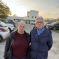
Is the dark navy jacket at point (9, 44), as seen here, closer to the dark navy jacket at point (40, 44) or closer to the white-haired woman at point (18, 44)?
the white-haired woman at point (18, 44)

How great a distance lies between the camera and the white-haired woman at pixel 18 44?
69.2 inches

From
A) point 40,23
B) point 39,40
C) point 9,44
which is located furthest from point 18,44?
point 40,23

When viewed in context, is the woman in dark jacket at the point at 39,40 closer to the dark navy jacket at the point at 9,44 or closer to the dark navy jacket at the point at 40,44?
the dark navy jacket at the point at 40,44

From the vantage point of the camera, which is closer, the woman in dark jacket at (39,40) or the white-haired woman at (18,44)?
the woman in dark jacket at (39,40)

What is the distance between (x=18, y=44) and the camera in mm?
1735

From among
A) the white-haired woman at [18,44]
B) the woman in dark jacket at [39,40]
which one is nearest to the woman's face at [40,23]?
the woman in dark jacket at [39,40]

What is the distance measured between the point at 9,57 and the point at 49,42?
1087 mm

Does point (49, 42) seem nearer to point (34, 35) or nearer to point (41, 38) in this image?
point (41, 38)

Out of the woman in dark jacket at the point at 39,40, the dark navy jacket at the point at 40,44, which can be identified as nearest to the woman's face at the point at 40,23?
the woman in dark jacket at the point at 39,40

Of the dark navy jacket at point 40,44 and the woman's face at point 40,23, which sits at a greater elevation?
the woman's face at point 40,23

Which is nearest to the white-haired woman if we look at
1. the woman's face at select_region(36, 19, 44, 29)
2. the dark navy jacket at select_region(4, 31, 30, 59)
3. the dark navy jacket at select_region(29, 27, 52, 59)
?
the dark navy jacket at select_region(4, 31, 30, 59)

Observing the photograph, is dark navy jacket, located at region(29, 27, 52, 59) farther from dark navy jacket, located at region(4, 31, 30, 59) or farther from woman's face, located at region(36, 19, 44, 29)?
dark navy jacket, located at region(4, 31, 30, 59)

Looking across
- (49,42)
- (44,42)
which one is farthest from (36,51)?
(49,42)

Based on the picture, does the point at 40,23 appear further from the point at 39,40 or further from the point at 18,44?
the point at 18,44
